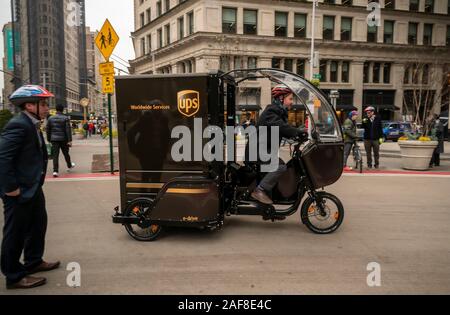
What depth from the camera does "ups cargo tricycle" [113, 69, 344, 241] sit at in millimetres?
4680

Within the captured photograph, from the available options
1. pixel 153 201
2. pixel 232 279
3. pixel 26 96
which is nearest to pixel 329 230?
pixel 232 279

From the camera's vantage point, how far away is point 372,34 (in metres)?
41.8

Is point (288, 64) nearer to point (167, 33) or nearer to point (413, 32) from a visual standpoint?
point (167, 33)

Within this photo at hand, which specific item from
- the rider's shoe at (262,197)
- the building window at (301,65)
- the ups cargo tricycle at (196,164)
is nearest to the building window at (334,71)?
the building window at (301,65)

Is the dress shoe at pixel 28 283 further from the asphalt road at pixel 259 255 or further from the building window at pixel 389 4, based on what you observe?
the building window at pixel 389 4

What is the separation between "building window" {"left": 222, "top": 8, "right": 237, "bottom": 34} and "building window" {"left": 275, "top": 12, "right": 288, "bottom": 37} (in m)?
4.72

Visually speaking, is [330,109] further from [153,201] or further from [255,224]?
[153,201]

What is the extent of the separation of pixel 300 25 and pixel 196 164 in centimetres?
3901

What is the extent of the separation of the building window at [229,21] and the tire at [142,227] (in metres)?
35.6

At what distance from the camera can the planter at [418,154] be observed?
11.2 metres

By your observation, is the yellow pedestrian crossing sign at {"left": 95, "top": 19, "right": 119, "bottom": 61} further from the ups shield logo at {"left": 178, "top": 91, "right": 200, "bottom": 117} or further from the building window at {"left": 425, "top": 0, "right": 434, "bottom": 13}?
the building window at {"left": 425, "top": 0, "right": 434, "bottom": 13}

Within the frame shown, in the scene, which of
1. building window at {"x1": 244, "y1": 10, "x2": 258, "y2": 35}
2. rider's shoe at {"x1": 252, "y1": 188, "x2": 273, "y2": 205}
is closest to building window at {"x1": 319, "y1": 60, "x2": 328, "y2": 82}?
building window at {"x1": 244, "y1": 10, "x2": 258, "y2": 35}

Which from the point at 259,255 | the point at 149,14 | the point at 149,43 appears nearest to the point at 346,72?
the point at 149,43

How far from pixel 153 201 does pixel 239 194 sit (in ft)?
4.23
